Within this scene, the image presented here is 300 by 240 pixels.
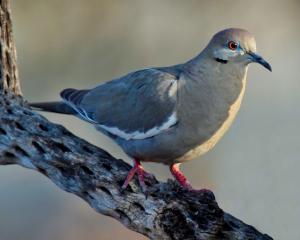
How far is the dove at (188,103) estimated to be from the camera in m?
2.90

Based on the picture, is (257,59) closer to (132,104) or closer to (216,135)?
(216,135)

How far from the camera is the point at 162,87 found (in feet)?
9.73

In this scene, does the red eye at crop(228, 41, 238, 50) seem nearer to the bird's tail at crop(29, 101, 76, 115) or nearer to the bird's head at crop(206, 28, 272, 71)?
the bird's head at crop(206, 28, 272, 71)

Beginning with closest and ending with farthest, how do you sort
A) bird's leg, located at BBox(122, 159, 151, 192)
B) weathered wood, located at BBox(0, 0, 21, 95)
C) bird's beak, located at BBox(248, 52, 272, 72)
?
bird's leg, located at BBox(122, 159, 151, 192), bird's beak, located at BBox(248, 52, 272, 72), weathered wood, located at BBox(0, 0, 21, 95)

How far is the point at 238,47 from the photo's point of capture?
Result: 2.88 m

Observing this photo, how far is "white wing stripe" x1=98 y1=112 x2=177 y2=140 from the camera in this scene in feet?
9.57

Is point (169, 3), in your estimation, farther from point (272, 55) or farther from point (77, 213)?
point (77, 213)

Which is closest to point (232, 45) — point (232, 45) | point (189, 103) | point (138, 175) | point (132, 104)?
point (232, 45)

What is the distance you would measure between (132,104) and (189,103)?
265mm

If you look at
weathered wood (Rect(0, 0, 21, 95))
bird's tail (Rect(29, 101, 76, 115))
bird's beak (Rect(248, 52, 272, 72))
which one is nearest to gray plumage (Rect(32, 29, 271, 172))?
bird's beak (Rect(248, 52, 272, 72))

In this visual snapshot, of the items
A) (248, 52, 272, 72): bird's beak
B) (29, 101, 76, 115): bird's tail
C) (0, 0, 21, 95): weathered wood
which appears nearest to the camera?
(248, 52, 272, 72): bird's beak

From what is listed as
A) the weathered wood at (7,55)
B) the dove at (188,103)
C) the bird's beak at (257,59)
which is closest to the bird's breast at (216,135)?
the dove at (188,103)

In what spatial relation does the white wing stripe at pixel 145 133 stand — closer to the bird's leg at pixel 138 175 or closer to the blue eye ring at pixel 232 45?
the bird's leg at pixel 138 175

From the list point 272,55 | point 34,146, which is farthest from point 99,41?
point 34,146
